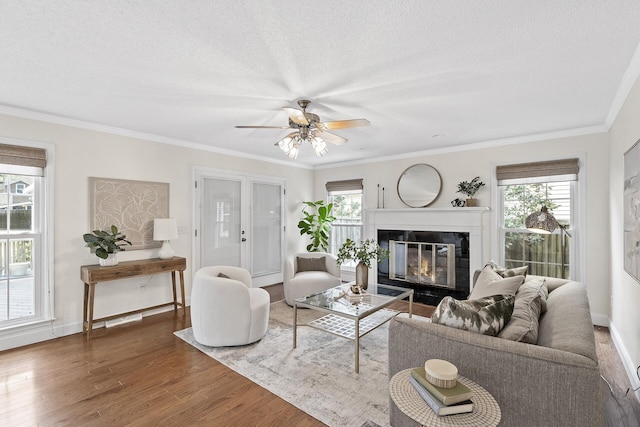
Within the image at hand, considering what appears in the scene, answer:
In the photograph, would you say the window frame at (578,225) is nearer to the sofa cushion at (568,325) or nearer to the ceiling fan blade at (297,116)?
the sofa cushion at (568,325)

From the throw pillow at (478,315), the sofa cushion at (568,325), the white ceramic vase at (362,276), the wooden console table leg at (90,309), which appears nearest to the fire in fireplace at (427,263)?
the white ceramic vase at (362,276)

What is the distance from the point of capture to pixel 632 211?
2383 millimetres

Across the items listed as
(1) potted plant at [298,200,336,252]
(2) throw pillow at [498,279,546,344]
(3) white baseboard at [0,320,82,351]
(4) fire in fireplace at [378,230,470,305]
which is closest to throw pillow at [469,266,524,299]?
(2) throw pillow at [498,279,546,344]

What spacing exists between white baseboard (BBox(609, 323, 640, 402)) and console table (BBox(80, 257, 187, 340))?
14.7 feet

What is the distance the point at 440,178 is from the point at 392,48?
3247 mm

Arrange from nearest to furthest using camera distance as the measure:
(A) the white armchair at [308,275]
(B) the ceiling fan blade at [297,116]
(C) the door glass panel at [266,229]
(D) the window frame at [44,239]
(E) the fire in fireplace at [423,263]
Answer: (B) the ceiling fan blade at [297,116]
(D) the window frame at [44,239]
(A) the white armchair at [308,275]
(E) the fire in fireplace at [423,263]
(C) the door glass panel at [266,229]

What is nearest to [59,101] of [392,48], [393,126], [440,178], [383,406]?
[392,48]

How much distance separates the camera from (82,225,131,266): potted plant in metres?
3.38

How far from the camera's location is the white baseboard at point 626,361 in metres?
2.38

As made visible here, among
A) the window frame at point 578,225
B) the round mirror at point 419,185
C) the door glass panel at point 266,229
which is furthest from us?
the door glass panel at point 266,229

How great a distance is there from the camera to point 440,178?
4863 mm

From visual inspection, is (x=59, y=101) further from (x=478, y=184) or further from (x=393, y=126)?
(x=478, y=184)

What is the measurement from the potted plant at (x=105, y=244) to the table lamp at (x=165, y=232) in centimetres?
40


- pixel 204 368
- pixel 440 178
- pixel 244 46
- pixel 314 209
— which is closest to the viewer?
pixel 244 46
